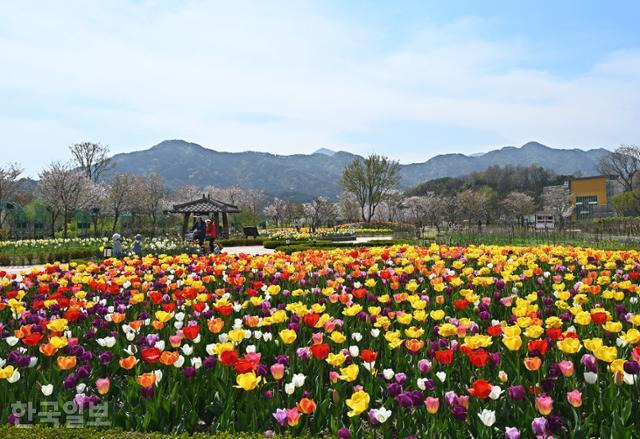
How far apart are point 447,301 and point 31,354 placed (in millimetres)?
3572

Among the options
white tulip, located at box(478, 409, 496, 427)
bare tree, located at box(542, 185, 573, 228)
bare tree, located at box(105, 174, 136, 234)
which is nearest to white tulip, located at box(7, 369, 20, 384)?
white tulip, located at box(478, 409, 496, 427)

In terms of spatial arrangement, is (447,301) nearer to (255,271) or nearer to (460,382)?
(460,382)

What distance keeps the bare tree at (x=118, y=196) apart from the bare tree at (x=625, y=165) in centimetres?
6076

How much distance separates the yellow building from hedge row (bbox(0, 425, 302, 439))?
7573 cm

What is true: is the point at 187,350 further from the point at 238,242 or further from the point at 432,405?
the point at 238,242

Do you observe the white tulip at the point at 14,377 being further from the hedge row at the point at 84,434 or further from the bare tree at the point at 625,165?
the bare tree at the point at 625,165

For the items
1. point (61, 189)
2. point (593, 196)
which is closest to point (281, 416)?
point (61, 189)

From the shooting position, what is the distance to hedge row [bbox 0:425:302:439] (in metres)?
2.47

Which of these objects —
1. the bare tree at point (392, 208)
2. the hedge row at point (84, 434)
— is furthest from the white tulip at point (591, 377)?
the bare tree at point (392, 208)

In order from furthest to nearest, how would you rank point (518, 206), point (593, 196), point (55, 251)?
1. point (593, 196)
2. point (518, 206)
3. point (55, 251)

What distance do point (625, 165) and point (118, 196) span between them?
2493 inches

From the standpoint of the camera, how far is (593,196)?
241 ft

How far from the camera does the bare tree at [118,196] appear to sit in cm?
4303

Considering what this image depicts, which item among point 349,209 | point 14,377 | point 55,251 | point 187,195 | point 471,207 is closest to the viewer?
point 14,377
